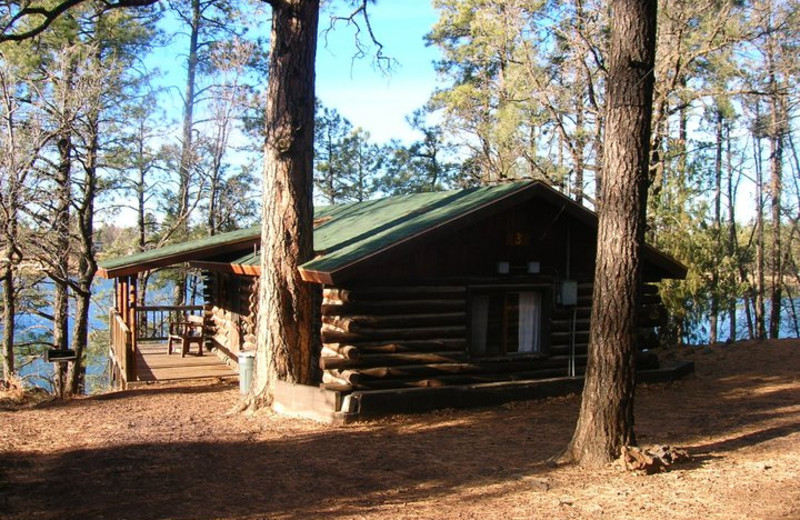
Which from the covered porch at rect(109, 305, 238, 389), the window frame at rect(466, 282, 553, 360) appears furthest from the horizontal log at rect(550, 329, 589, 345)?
the covered porch at rect(109, 305, 238, 389)

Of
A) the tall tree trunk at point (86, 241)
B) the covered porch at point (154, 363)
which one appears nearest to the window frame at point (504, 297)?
the covered porch at point (154, 363)

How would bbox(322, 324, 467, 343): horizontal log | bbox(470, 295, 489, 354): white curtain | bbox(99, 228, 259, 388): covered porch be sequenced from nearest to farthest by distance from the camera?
bbox(322, 324, 467, 343): horizontal log
bbox(470, 295, 489, 354): white curtain
bbox(99, 228, 259, 388): covered porch

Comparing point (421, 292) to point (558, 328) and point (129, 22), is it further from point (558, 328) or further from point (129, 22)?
point (129, 22)

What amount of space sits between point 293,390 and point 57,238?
12.7 meters

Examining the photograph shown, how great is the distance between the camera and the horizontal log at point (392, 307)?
433 inches

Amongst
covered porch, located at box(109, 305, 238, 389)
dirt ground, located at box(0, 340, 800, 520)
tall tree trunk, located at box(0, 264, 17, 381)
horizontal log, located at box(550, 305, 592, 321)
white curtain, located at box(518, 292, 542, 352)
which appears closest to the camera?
dirt ground, located at box(0, 340, 800, 520)

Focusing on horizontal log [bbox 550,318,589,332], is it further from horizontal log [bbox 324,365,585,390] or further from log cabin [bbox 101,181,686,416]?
horizontal log [bbox 324,365,585,390]

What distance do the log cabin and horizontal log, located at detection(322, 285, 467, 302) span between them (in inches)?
0.7

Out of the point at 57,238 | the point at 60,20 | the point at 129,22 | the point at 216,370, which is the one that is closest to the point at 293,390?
the point at 216,370

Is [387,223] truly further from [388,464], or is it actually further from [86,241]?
[86,241]

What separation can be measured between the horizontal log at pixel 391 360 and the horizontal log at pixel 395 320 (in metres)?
0.47

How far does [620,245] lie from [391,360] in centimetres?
498

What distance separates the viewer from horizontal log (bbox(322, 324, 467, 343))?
10914mm

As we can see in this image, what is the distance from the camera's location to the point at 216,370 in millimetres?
16547
